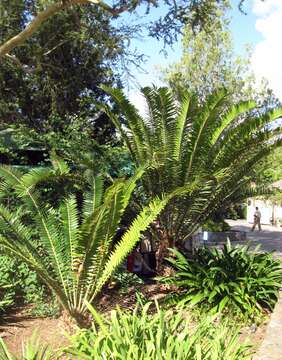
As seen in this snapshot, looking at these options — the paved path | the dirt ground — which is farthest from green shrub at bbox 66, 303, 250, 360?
the paved path

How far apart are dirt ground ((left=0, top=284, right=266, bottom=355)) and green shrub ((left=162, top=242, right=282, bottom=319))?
1.33 feet

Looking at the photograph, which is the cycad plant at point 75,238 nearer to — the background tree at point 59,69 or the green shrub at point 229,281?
the green shrub at point 229,281

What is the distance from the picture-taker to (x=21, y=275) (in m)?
7.75

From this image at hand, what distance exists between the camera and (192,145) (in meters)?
7.91

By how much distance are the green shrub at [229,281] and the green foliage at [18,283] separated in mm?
2039

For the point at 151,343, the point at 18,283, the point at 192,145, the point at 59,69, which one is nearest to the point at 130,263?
the point at 18,283

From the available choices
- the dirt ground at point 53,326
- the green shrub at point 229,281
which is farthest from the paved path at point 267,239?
the dirt ground at point 53,326

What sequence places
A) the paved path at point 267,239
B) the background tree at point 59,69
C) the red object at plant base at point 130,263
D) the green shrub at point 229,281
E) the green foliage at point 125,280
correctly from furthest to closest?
the paved path at point 267,239 → the background tree at point 59,69 → the red object at plant base at point 130,263 → the green foliage at point 125,280 → the green shrub at point 229,281

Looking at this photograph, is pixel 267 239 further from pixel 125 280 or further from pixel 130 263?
pixel 125 280

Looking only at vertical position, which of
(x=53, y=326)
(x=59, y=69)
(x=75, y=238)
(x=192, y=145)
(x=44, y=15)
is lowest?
(x=53, y=326)

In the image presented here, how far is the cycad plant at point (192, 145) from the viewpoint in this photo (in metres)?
7.85

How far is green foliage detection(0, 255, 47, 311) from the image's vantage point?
24.4ft

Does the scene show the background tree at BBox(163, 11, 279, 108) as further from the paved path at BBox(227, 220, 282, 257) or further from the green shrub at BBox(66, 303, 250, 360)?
the green shrub at BBox(66, 303, 250, 360)

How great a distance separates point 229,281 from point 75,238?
2.40m
